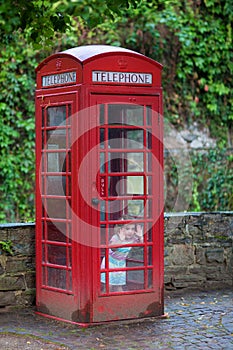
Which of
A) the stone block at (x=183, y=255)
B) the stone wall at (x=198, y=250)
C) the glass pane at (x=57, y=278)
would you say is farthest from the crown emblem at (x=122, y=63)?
the stone block at (x=183, y=255)

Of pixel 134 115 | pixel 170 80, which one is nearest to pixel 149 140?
pixel 134 115

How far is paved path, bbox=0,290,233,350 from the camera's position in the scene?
17.5 feet

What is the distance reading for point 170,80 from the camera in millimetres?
11586

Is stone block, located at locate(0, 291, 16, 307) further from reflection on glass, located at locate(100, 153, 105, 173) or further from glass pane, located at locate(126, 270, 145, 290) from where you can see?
reflection on glass, located at locate(100, 153, 105, 173)

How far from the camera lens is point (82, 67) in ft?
18.9

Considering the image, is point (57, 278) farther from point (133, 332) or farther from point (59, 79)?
point (59, 79)

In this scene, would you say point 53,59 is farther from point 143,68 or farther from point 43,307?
point 43,307

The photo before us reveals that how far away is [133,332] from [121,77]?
220 cm

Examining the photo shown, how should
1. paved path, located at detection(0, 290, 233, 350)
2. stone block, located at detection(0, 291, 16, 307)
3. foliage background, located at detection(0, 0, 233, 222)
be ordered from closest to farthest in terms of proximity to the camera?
paved path, located at detection(0, 290, 233, 350) < stone block, located at detection(0, 291, 16, 307) < foliage background, located at detection(0, 0, 233, 222)

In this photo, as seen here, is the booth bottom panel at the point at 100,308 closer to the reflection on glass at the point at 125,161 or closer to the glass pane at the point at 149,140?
the reflection on glass at the point at 125,161

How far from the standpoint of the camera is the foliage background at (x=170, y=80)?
10.3 meters

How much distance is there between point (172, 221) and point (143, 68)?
1.95 m

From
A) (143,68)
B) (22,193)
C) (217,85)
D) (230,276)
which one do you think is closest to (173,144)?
(217,85)

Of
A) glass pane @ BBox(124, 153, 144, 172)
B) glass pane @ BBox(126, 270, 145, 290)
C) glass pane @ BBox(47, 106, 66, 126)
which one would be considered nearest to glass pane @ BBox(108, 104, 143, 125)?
glass pane @ BBox(124, 153, 144, 172)
